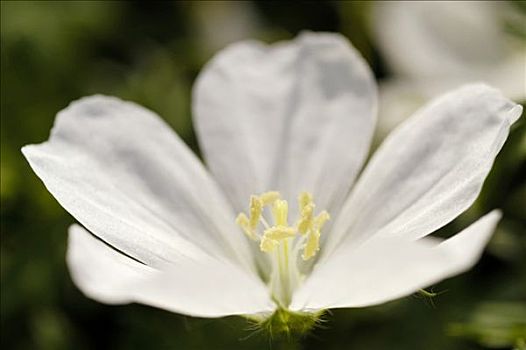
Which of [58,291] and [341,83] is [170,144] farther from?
[58,291]

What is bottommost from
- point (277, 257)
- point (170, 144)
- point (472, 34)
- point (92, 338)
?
point (92, 338)

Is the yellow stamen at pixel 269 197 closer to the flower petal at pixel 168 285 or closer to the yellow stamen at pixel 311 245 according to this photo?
the yellow stamen at pixel 311 245

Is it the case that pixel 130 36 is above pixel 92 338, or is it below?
above

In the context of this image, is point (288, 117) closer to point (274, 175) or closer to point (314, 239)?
point (274, 175)

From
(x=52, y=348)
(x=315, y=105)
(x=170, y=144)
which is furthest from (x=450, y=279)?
(x=52, y=348)

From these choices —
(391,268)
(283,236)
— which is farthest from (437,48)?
(391,268)

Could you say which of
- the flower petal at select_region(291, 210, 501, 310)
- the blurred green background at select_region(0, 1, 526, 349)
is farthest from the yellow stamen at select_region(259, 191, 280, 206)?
the flower petal at select_region(291, 210, 501, 310)

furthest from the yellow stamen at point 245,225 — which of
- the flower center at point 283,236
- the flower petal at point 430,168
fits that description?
the flower petal at point 430,168
